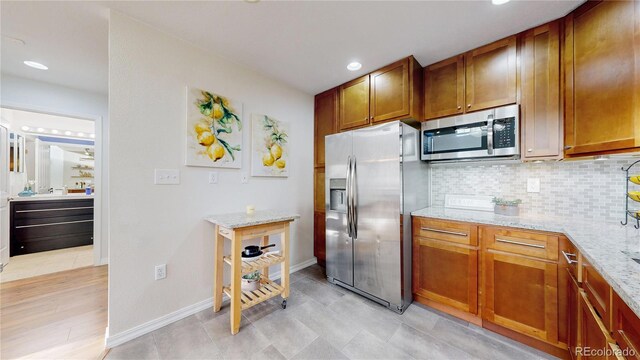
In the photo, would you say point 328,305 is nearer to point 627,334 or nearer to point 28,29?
point 627,334

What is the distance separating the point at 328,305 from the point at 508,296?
144 centimetres

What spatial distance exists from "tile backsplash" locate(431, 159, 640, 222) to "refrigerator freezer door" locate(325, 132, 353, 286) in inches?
46.4

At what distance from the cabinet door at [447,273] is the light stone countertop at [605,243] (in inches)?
10.8

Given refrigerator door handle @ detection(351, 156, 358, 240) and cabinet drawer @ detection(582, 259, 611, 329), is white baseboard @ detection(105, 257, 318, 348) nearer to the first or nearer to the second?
refrigerator door handle @ detection(351, 156, 358, 240)

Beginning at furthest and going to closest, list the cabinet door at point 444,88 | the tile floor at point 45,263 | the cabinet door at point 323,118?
the cabinet door at point 323,118, the tile floor at point 45,263, the cabinet door at point 444,88

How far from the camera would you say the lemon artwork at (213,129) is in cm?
196

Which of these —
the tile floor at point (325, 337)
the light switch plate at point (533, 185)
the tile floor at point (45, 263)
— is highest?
the light switch plate at point (533, 185)

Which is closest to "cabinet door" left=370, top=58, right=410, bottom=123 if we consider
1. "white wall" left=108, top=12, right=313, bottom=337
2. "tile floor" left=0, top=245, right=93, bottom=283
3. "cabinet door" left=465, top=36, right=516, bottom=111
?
"cabinet door" left=465, top=36, right=516, bottom=111

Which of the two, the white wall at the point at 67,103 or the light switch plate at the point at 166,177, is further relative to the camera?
the white wall at the point at 67,103

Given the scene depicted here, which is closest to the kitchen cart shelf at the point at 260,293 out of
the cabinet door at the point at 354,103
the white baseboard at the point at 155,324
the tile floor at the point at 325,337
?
the tile floor at the point at 325,337

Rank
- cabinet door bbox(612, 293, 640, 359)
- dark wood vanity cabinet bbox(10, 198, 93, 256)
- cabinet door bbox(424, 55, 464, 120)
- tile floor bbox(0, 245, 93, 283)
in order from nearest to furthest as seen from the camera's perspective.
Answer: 1. cabinet door bbox(612, 293, 640, 359)
2. cabinet door bbox(424, 55, 464, 120)
3. tile floor bbox(0, 245, 93, 283)
4. dark wood vanity cabinet bbox(10, 198, 93, 256)

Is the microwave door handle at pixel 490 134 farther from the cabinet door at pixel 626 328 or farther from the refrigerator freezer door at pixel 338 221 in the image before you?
the cabinet door at pixel 626 328

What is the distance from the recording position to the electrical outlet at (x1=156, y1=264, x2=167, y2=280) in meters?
1.78

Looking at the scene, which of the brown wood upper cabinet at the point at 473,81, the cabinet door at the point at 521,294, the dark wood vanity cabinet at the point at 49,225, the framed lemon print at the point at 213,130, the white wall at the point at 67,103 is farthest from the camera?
the dark wood vanity cabinet at the point at 49,225
